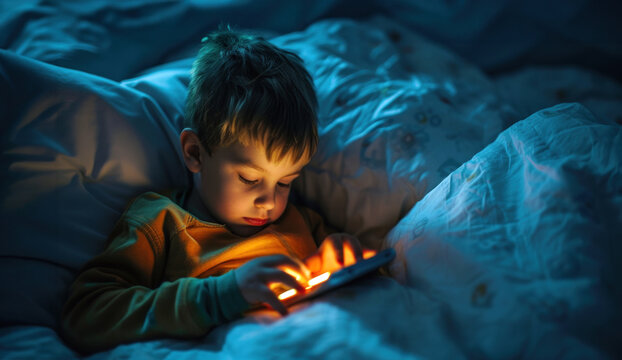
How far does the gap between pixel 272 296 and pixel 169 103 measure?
611 mm

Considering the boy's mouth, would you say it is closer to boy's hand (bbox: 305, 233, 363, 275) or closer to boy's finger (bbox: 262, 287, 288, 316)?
boy's hand (bbox: 305, 233, 363, 275)

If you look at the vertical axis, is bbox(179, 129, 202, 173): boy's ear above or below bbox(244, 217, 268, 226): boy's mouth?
above

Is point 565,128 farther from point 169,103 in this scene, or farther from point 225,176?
point 169,103

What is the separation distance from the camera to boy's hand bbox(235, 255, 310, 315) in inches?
28.5

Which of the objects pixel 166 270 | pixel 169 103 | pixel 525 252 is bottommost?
pixel 166 270

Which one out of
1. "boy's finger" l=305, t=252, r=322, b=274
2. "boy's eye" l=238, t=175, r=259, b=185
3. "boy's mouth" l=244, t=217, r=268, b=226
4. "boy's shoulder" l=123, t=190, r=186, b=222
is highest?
"boy's eye" l=238, t=175, r=259, b=185

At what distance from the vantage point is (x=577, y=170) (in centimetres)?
72

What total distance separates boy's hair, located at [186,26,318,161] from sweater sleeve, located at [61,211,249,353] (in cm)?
27

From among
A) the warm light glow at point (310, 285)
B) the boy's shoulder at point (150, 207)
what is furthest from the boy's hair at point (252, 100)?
the warm light glow at point (310, 285)

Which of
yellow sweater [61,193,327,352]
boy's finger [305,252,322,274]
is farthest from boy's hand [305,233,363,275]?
yellow sweater [61,193,327,352]

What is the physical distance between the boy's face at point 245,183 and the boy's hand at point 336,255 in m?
0.14

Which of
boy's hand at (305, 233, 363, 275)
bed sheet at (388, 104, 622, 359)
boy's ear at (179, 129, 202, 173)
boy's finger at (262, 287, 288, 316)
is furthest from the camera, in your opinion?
boy's ear at (179, 129, 202, 173)

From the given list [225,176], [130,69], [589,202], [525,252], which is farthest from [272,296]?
[130,69]

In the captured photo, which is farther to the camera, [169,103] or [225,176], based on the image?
[169,103]
